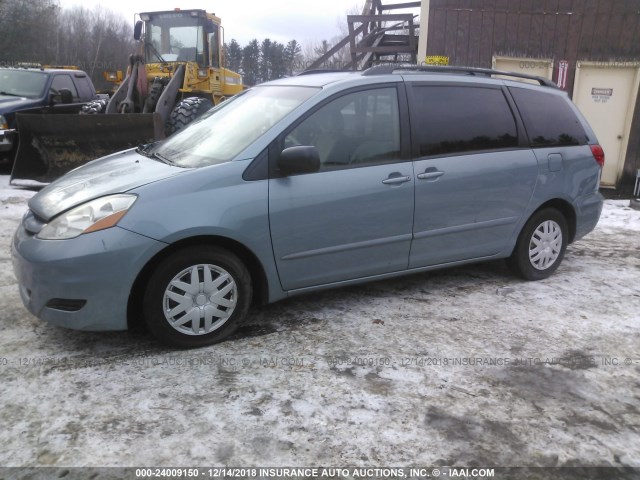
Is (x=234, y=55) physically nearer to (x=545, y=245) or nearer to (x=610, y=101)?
(x=610, y=101)

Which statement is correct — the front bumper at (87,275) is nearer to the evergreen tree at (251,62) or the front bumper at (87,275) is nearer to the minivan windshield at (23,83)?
the minivan windshield at (23,83)

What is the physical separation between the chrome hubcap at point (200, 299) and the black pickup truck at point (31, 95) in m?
7.87

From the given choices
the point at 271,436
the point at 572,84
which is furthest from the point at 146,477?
the point at 572,84

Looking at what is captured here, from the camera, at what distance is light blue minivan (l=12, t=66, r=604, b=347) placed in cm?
302

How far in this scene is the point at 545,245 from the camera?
184 inches

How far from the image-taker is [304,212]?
3.43 metres

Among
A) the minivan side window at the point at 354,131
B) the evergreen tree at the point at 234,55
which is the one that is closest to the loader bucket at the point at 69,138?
the minivan side window at the point at 354,131

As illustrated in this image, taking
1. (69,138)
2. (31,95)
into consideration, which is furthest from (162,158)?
(31,95)

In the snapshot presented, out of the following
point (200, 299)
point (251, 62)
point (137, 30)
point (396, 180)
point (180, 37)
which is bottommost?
point (200, 299)

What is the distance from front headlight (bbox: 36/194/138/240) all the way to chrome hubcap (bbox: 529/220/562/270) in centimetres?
339

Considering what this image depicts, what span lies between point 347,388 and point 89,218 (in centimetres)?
177

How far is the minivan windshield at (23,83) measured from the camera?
33.3 feet

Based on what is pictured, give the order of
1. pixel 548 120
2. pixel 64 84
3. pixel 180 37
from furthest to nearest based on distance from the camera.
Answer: pixel 180 37 < pixel 64 84 < pixel 548 120

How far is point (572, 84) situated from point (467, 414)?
8.83 metres
